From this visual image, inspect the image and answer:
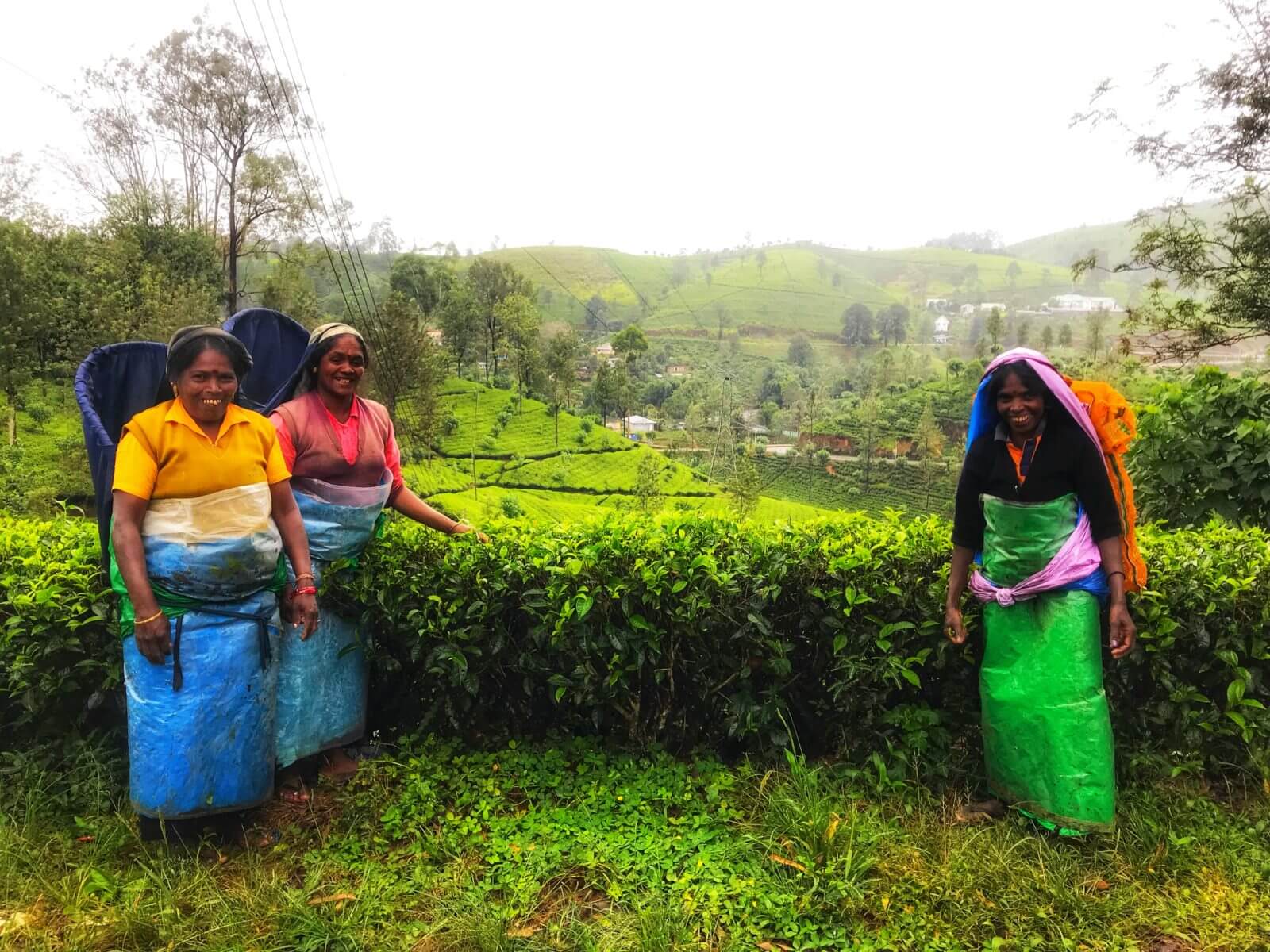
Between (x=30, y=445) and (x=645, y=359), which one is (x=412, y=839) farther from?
(x=645, y=359)

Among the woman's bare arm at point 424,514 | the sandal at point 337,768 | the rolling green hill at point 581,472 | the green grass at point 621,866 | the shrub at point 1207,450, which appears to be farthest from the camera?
the rolling green hill at point 581,472

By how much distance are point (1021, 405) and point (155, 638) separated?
2.73 m

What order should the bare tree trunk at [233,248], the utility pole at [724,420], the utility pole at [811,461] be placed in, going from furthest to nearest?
1. the utility pole at [724,420]
2. the utility pole at [811,461]
3. the bare tree trunk at [233,248]

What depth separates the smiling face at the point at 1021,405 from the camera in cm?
228

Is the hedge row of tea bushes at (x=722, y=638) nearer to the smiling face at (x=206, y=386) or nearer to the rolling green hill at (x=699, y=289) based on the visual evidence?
the smiling face at (x=206, y=386)

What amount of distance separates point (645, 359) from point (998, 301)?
7261 cm

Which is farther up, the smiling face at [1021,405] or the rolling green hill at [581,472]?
the smiling face at [1021,405]

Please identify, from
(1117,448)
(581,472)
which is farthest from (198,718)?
(581,472)

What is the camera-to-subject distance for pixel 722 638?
2.65 metres

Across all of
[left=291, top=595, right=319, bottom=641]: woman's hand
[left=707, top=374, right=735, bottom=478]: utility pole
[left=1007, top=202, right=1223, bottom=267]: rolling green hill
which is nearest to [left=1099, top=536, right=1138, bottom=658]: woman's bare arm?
[left=291, top=595, right=319, bottom=641]: woman's hand

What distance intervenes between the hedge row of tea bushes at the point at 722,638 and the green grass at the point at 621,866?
190 millimetres

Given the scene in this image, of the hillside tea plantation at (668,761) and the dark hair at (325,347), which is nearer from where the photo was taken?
the hillside tea plantation at (668,761)

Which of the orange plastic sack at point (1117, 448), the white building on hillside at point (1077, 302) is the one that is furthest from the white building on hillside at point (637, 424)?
the white building on hillside at point (1077, 302)

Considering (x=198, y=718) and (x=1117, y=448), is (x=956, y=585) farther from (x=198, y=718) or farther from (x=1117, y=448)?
(x=198, y=718)
